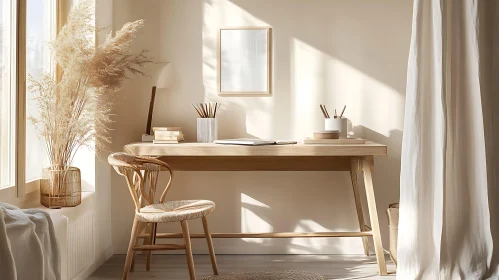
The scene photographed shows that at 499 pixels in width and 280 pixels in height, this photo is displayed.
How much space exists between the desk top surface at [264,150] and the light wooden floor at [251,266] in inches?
32.5

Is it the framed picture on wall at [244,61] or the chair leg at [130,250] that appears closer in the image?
the chair leg at [130,250]

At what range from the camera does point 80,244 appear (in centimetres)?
375

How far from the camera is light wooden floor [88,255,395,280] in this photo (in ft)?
13.1

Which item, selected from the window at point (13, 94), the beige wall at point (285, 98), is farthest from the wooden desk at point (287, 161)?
the window at point (13, 94)

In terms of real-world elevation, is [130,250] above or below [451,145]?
below

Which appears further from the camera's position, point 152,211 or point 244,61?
point 244,61

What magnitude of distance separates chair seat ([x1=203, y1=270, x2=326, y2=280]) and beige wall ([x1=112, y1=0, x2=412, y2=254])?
676 mm

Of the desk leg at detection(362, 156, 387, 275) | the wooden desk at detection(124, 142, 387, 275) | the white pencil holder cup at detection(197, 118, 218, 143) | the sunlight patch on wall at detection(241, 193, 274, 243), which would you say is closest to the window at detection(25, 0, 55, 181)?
the wooden desk at detection(124, 142, 387, 275)

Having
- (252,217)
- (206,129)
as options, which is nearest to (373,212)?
(252,217)

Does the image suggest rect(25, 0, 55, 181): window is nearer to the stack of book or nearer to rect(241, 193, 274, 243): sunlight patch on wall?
the stack of book

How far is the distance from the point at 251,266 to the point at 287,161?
2.85ft

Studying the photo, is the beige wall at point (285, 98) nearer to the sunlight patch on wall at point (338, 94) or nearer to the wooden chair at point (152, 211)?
the sunlight patch on wall at point (338, 94)

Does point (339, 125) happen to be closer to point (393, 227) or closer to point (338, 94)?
point (338, 94)

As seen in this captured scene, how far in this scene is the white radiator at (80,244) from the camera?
3.53m
